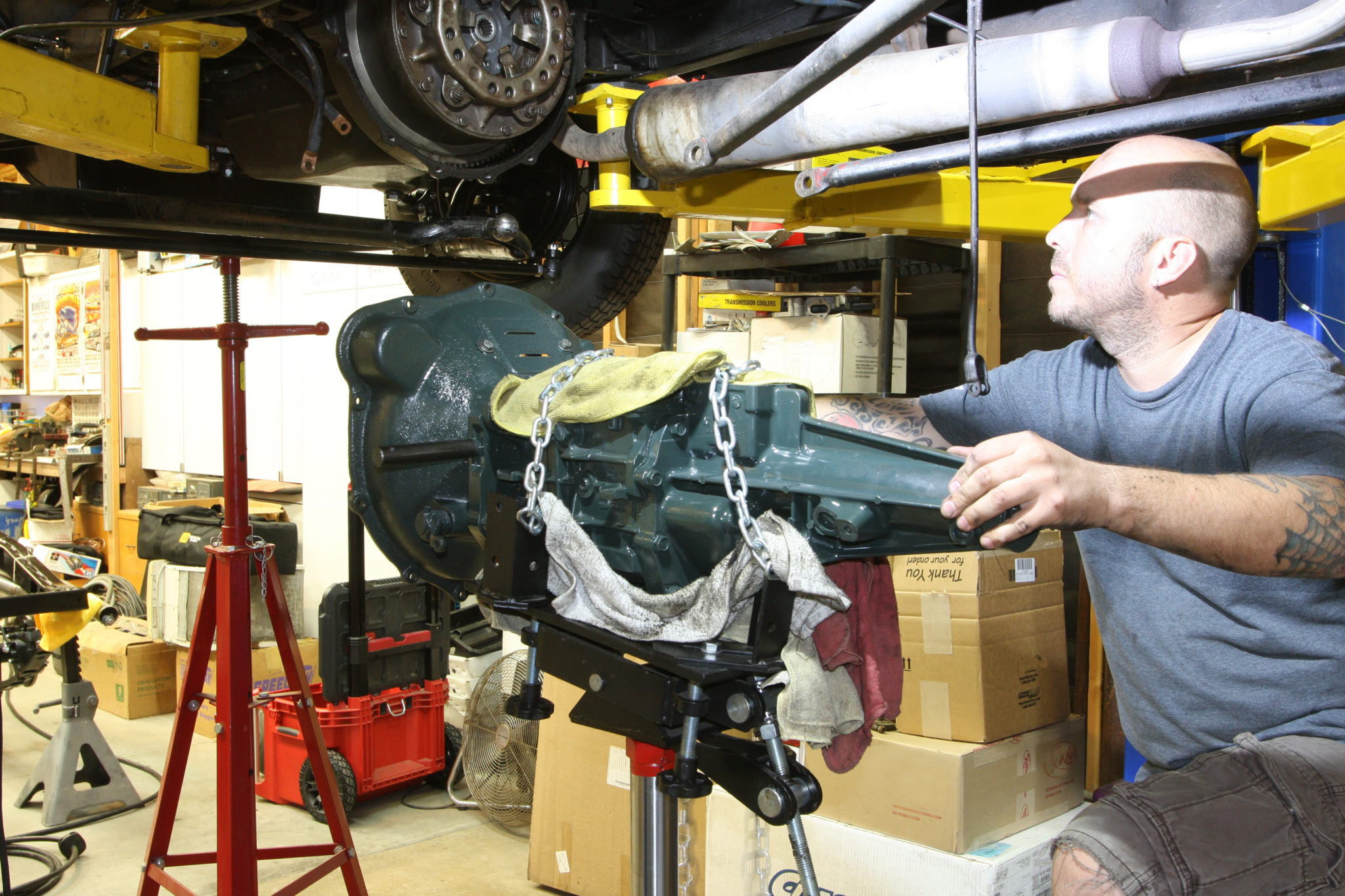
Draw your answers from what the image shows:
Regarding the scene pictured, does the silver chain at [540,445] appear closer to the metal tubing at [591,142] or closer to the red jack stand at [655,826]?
the red jack stand at [655,826]

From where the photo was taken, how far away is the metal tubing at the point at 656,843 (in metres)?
1.33

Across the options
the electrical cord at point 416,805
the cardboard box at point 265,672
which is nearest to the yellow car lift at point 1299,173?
the electrical cord at point 416,805

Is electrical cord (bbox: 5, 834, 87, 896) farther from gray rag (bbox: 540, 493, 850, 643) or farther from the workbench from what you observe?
gray rag (bbox: 540, 493, 850, 643)

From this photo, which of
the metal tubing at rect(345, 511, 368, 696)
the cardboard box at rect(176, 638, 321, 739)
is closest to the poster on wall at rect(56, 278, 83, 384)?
the cardboard box at rect(176, 638, 321, 739)

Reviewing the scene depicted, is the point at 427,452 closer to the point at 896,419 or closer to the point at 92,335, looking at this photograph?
the point at 896,419

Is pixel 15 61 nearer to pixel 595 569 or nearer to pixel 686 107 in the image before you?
pixel 686 107

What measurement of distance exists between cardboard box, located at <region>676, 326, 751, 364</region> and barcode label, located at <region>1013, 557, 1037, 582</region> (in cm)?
100

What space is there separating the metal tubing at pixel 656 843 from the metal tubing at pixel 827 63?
2.77 ft

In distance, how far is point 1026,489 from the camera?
943mm

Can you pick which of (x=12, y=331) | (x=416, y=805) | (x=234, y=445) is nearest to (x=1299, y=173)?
(x=234, y=445)

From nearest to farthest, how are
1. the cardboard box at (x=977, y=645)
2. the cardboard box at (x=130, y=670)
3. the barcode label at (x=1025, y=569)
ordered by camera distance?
1. the cardboard box at (x=977, y=645)
2. the barcode label at (x=1025, y=569)
3. the cardboard box at (x=130, y=670)

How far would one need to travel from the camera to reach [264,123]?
6.70ft

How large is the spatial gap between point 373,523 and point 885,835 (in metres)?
1.64

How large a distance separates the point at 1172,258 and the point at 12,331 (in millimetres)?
11048
